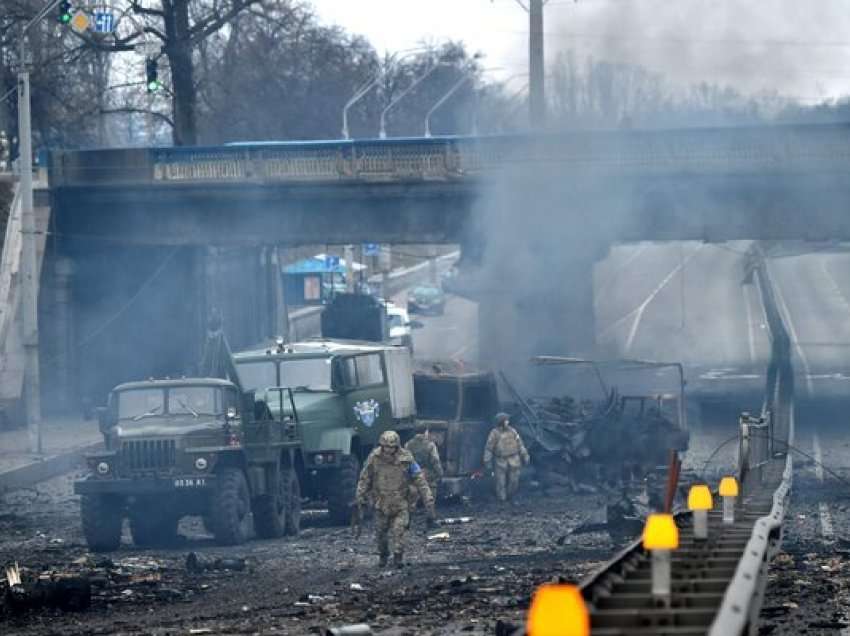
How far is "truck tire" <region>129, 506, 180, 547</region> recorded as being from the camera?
20.6 metres

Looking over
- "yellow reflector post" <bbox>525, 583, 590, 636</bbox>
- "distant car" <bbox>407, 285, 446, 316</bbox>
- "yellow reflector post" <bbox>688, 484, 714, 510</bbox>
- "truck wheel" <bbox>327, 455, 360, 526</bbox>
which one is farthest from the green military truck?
"distant car" <bbox>407, 285, 446, 316</bbox>

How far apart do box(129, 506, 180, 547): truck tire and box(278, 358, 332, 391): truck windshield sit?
349 cm

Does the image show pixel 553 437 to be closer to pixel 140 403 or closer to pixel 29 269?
pixel 140 403

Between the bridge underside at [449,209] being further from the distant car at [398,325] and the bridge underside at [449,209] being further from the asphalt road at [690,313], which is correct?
the distant car at [398,325]

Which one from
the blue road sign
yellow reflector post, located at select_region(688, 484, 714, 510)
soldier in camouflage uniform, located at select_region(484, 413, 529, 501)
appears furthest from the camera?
the blue road sign

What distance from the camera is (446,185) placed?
42.4m

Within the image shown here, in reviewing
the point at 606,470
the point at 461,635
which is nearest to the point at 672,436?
the point at 606,470

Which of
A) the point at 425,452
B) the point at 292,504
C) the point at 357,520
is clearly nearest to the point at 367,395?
the point at 425,452

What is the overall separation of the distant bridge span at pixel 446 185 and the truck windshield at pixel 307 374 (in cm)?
1721

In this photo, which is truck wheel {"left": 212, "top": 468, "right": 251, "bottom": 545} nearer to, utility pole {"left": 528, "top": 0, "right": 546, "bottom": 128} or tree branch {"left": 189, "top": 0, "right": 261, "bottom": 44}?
utility pole {"left": 528, "top": 0, "right": 546, "bottom": 128}

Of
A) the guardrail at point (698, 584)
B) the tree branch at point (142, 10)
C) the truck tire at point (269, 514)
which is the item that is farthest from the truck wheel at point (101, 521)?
the tree branch at point (142, 10)

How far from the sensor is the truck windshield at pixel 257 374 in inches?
942

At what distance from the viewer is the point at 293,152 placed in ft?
141

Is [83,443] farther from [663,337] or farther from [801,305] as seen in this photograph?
[801,305]
